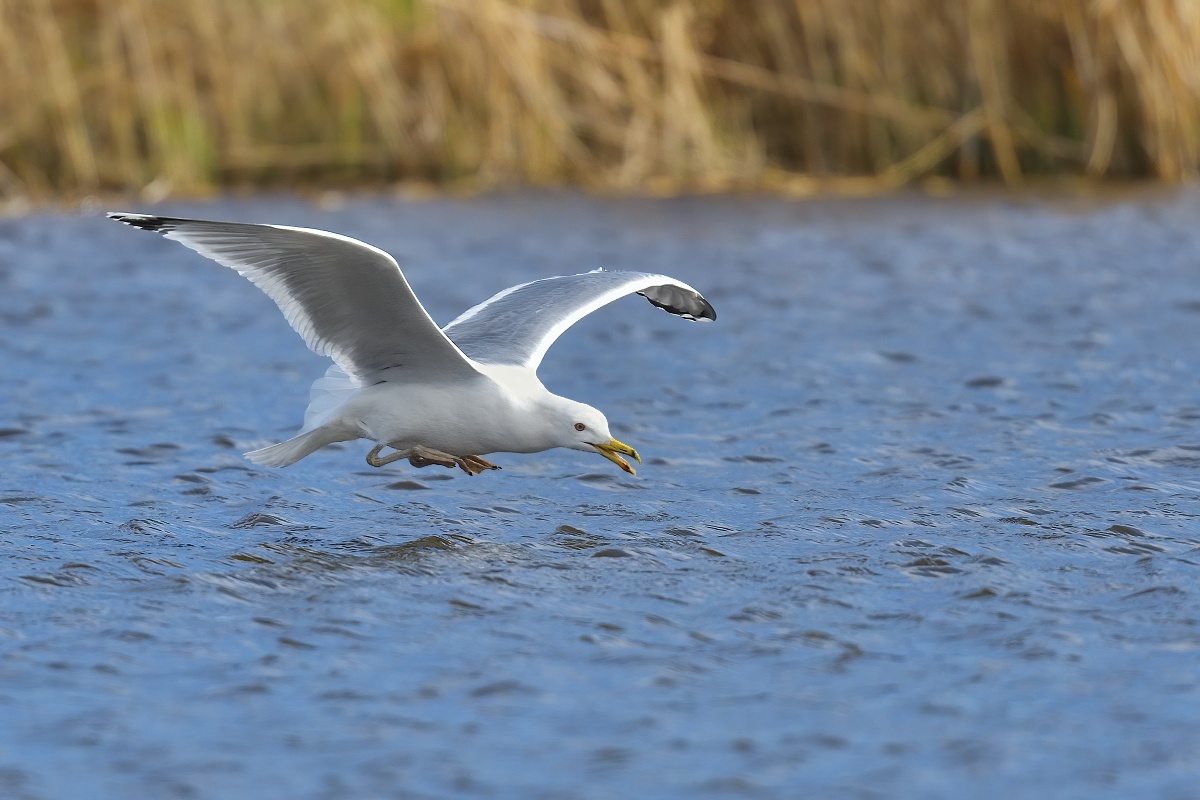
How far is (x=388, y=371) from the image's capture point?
22.6 feet

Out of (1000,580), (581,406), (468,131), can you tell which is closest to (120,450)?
(581,406)

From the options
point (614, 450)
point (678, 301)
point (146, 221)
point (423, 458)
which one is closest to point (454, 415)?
point (423, 458)

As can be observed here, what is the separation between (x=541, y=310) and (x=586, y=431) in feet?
3.15

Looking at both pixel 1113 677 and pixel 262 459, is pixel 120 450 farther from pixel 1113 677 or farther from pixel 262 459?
pixel 1113 677

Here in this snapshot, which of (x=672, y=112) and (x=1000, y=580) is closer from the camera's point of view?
(x=1000, y=580)

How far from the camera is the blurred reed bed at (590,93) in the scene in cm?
1525

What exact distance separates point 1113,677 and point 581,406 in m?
2.55

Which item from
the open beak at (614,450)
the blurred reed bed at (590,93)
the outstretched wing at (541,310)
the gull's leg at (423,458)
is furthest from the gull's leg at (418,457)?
the blurred reed bed at (590,93)

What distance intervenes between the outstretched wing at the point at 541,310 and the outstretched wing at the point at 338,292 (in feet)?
1.45

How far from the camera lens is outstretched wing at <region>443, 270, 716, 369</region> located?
722 cm

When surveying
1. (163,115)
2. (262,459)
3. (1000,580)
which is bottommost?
(1000,580)

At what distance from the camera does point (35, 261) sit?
45.4 feet

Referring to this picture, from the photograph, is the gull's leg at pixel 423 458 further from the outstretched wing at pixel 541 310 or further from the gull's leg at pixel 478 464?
the outstretched wing at pixel 541 310

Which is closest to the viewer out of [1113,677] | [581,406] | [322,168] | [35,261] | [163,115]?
[1113,677]
